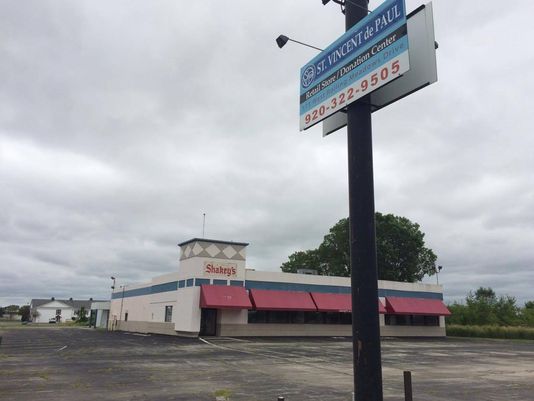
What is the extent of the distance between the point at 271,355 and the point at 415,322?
29.8m

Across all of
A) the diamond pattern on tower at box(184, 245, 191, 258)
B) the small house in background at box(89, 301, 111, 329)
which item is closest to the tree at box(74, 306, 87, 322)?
the small house in background at box(89, 301, 111, 329)

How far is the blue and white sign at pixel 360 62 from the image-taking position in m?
5.90

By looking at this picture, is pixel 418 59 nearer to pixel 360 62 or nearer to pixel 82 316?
pixel 360 62

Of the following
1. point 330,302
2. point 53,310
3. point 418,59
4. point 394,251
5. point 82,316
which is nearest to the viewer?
point 418,59

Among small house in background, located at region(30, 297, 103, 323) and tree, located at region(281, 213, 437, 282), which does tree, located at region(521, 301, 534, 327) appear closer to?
tree, located at region(281, 213, 437, 282)

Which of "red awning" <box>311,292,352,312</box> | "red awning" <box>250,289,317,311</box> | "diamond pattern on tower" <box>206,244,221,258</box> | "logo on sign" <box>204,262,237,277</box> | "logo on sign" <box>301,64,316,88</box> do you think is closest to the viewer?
"logo on sign" <box>301,64,316,88</box>

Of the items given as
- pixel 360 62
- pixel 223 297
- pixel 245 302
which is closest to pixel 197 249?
pixel 223 297

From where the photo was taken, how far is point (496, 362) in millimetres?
22594

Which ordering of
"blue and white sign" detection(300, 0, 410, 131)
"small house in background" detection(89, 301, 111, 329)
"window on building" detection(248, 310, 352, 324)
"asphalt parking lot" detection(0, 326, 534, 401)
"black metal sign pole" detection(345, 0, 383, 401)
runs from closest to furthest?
"black metal sign pole" detection(345, 0, 383, 401), "blue and white sign" detection(300, 0, 410, 131), "asphalt parking lot" detection(0, 326, 534, 401), "window on building" detection(248, 310, 352, 324), "small house in background" detection(89, 301, 111, 329)

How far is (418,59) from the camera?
20.2ft

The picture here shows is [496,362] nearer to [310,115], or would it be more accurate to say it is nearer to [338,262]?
[310,115]

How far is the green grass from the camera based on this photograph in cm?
4675

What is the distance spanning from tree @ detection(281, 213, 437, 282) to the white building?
10913 millimetres

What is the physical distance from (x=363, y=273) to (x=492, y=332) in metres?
50.2
